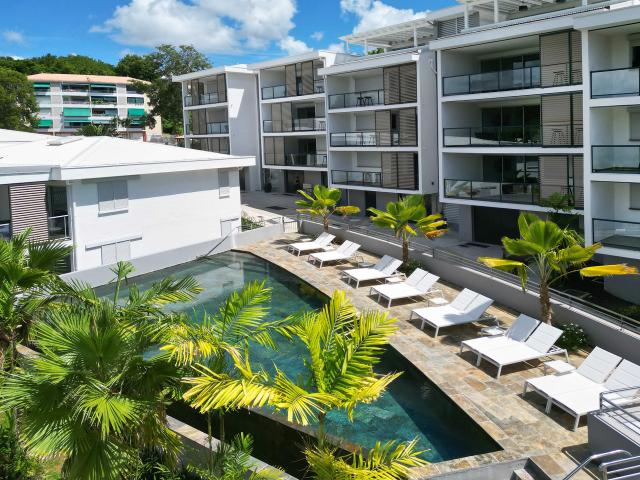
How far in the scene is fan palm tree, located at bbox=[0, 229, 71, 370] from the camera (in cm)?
941

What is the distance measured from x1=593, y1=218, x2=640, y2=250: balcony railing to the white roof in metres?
18.4

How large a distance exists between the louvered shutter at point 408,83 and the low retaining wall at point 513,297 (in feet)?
25.3

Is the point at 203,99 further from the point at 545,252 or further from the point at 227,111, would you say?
the point at 545,252

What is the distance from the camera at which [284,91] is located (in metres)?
43.0

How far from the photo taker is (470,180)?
1136 inches

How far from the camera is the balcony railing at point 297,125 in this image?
40141 mm

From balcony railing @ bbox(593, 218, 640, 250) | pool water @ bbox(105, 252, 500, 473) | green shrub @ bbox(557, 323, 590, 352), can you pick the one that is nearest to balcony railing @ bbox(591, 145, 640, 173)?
balcony railing @ bbox(593, 218, 640, 250)

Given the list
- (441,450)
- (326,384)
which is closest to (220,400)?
(326,384)

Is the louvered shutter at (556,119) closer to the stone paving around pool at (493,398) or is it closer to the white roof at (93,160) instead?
the stone paving around pool at (493,398)

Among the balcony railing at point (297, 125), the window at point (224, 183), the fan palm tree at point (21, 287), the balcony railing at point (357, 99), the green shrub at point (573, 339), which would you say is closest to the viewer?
the fan palm tree at point (21, 287)

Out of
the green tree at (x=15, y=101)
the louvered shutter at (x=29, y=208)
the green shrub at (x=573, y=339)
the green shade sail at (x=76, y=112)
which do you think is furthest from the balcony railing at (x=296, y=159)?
the green shade sail at (x=76, y=112)

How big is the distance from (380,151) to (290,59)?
444 inches

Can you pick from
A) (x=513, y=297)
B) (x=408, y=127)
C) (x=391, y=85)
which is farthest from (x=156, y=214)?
(x=513, y=297)

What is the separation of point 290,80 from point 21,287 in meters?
34.7
